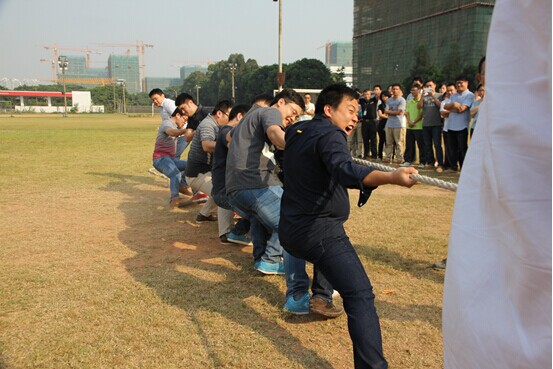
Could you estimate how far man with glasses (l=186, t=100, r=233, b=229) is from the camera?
6688 millimetres

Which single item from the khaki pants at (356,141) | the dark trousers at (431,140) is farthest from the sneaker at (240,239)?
the khaki pants at (356,141)

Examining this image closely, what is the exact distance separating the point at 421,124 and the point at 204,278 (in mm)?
8860

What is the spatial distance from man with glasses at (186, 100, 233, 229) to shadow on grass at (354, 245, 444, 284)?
6.45 feet

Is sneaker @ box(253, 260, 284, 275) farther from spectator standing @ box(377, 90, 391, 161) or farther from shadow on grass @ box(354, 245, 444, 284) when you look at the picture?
spectator standing @ box(377, 90, 391, 161)

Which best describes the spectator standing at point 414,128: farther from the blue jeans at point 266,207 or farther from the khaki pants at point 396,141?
the blue jeans at point 266,207

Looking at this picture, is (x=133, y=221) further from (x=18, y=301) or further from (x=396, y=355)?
(x=396, y=355)

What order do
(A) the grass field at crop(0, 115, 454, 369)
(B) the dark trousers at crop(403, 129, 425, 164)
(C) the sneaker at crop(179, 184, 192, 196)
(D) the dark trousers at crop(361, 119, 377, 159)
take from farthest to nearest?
(D) the dark trousers at crop(361, 119, 377, 159) → (B) the dark trousers at crop(403, 129, 425, 164) → (C) the sneaker at crop(179, 184, 192, 196) → (A) the grass field at crop(0, 115, 454, 369)

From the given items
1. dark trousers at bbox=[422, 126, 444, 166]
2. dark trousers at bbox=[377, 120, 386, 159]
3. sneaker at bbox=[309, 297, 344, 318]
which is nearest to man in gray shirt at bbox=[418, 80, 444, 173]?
dark trousers at bbox=[422, 126, 444, 166]

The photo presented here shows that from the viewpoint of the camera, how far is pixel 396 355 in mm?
3480

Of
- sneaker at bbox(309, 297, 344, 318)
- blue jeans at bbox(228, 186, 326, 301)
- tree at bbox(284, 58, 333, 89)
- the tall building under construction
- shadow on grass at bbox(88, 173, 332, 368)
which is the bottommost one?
shadow on grass at bbox(88, 173, 332, 368)

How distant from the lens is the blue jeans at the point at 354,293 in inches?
115

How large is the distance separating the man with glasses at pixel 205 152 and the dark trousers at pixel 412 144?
6863mm

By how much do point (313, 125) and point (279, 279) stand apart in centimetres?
224

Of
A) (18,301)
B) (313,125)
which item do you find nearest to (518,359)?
(313,125)
